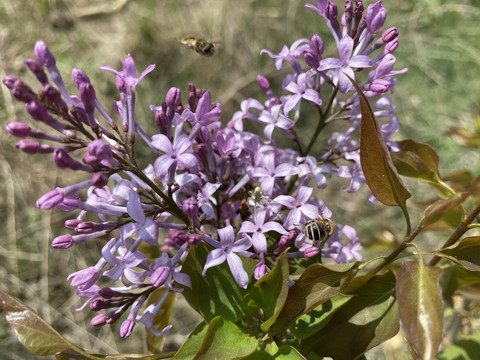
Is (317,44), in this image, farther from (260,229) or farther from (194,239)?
(194,239)

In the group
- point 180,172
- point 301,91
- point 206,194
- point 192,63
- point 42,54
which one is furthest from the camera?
point 192,63

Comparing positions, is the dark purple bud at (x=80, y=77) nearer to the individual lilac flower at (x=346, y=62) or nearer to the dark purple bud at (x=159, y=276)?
the dark purple bud at (x=159, y=276)

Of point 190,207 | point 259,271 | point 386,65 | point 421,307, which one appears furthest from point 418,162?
point 190,207

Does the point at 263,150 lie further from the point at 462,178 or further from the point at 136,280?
the point at 462,178

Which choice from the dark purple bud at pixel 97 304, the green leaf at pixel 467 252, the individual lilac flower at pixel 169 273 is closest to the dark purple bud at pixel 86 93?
the individual lilac flower at pixel 169 273

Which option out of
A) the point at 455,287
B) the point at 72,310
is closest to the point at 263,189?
the point at 455,287

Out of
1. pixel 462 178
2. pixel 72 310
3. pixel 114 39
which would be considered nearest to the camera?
pixel 462 178

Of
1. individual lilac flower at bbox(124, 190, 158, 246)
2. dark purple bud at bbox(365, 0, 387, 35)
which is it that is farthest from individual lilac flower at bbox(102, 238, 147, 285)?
dark purple bud at bbox(365, 0, 387, 35)
